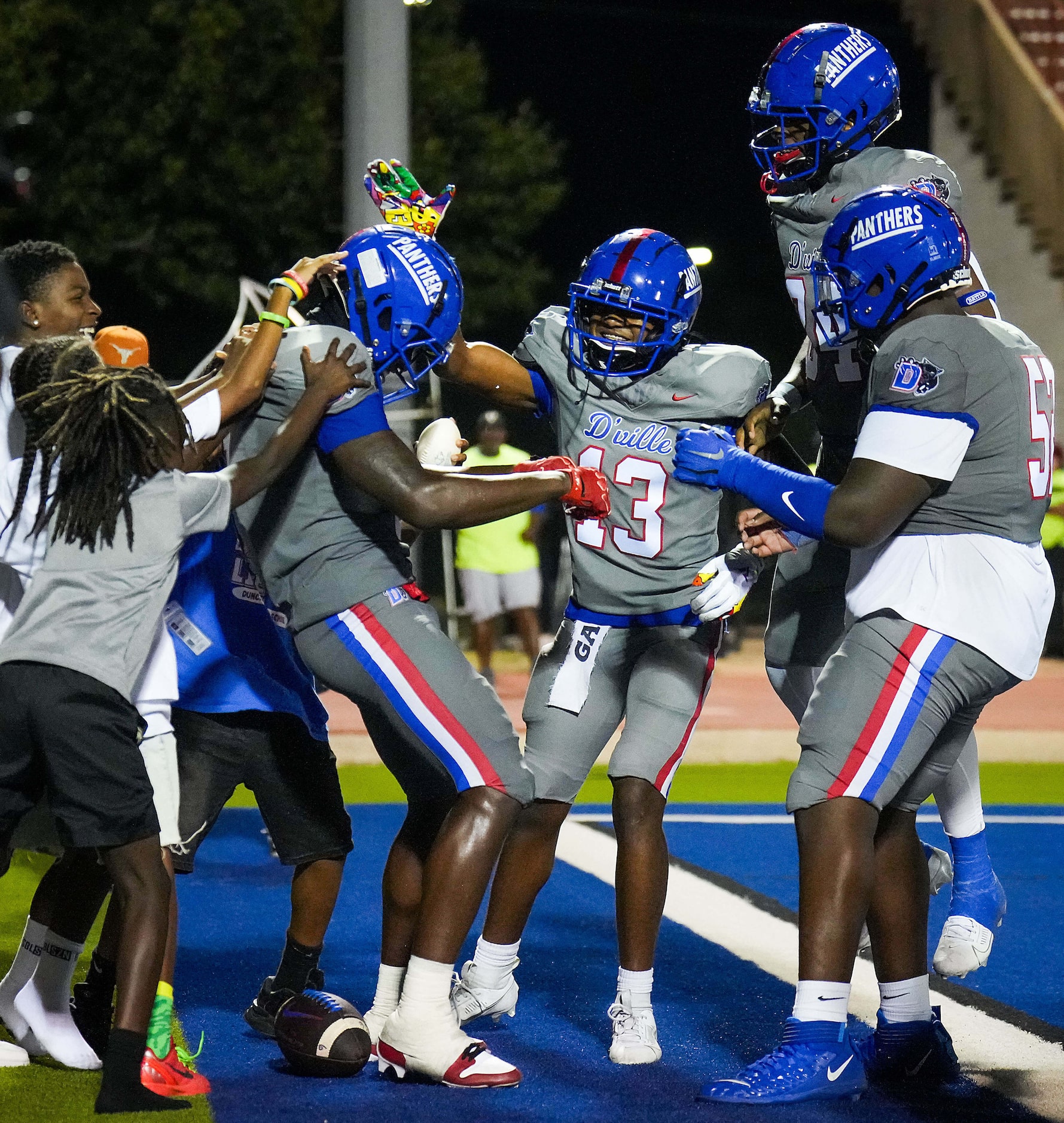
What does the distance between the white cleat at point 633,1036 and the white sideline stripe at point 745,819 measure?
3.56 metres

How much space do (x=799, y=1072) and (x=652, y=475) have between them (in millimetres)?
1614

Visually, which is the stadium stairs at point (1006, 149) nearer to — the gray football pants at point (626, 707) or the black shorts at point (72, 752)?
the gray football pants at point (626, 707)

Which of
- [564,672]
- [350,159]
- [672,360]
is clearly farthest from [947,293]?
[350,159]

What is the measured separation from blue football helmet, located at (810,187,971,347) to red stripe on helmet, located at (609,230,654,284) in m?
0.61

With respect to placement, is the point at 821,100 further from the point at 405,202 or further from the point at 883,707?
the point at 883,707

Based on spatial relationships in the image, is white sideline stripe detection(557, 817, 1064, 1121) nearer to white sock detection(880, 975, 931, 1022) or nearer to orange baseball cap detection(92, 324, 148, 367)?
white sock detection(880, 975, 931, 1022)

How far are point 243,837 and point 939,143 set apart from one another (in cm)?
1483

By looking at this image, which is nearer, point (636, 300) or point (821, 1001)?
point (821, 1001)

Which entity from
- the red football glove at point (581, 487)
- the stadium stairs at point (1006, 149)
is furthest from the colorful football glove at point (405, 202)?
the stadium stairs at point (1006, 149)

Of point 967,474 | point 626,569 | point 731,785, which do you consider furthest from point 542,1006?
point 731,785

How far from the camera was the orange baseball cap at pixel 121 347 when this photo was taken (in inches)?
217

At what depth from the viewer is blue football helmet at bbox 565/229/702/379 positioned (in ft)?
14.3

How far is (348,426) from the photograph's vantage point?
393 centimetres

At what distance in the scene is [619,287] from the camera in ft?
14.3
